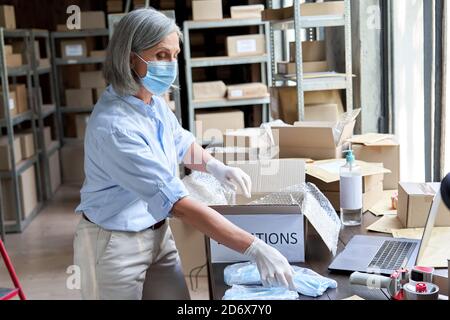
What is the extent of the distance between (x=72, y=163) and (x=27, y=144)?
3.95 ft

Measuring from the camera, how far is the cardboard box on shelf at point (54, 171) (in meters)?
5.37

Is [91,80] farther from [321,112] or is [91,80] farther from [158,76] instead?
[158,76]

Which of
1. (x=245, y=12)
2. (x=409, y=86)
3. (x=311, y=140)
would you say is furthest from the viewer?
(x=245, y=12)

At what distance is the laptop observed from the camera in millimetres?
1319

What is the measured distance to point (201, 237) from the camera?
200 centimetres

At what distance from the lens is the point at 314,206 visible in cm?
156

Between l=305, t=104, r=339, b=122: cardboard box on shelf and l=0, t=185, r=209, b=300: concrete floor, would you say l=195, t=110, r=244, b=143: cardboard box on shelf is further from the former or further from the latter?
l=305, t=104, r=339, b=122: cardboard box on shelf

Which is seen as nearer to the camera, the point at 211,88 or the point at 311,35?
the point at 311,35

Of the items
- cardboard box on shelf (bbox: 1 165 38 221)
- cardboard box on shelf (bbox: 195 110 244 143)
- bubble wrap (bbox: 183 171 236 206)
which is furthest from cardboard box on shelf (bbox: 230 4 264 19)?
bubble wrap (bbox: 183 171 236 206)

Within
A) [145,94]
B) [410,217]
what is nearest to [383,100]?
[410,217]

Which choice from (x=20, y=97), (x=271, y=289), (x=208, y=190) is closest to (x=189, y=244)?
(x=208, y=190)

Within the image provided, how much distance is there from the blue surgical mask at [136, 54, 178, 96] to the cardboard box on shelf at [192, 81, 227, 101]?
9.47ft
